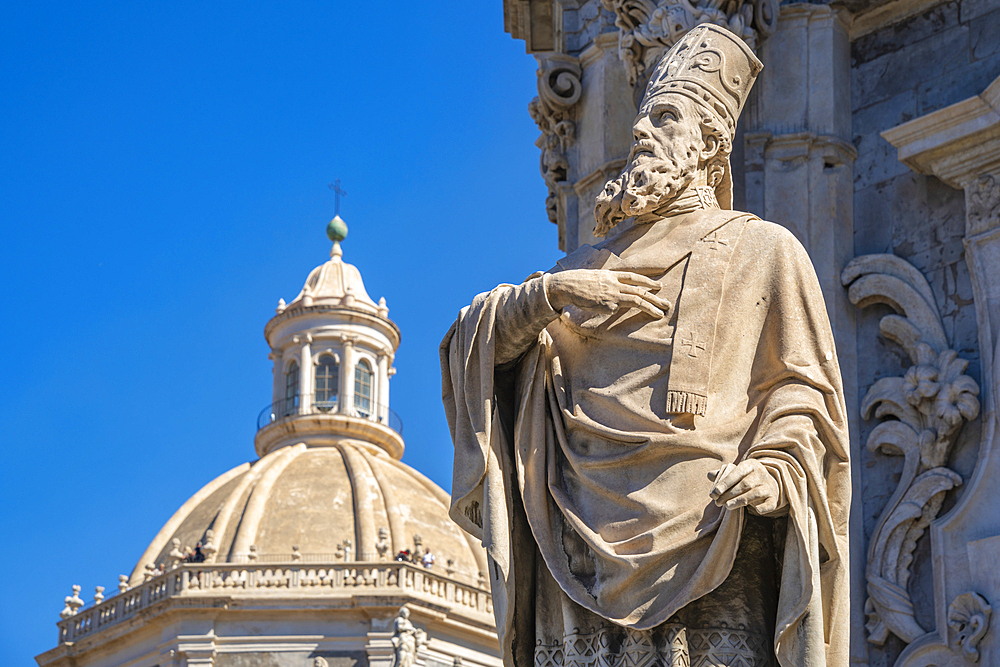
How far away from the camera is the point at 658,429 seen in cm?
474

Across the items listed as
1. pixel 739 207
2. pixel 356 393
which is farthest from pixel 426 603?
pixel 739 207

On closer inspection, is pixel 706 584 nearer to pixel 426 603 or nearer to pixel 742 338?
pixel 742 338

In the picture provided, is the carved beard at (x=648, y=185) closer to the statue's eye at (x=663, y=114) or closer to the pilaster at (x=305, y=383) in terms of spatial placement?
the statue's eye at (x=663, y=114)

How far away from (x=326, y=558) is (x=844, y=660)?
47.8m

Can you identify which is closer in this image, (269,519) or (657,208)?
(657,208)

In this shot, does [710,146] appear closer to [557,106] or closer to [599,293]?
[599,293]

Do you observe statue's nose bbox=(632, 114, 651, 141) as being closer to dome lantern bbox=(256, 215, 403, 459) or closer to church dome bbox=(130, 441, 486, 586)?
church dome bbox=(130, 441, 486, 586)

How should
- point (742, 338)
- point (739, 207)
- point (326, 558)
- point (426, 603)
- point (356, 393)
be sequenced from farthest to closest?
1. point (356, 393)
2. point (326, 558)
3. point (426, 603)
4. point (739, 207)
5. point (742, 338)

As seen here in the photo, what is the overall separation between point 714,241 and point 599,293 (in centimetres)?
40

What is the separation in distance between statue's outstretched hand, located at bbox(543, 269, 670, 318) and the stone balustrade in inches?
1700

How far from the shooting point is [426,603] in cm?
4744

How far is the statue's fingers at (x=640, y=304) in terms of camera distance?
4871 mm

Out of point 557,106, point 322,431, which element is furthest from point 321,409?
point 557,106

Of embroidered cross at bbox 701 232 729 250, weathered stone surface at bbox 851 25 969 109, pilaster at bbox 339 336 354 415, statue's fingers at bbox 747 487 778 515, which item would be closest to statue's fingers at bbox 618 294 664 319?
embroidered cross at bbox 701 232 729 250
